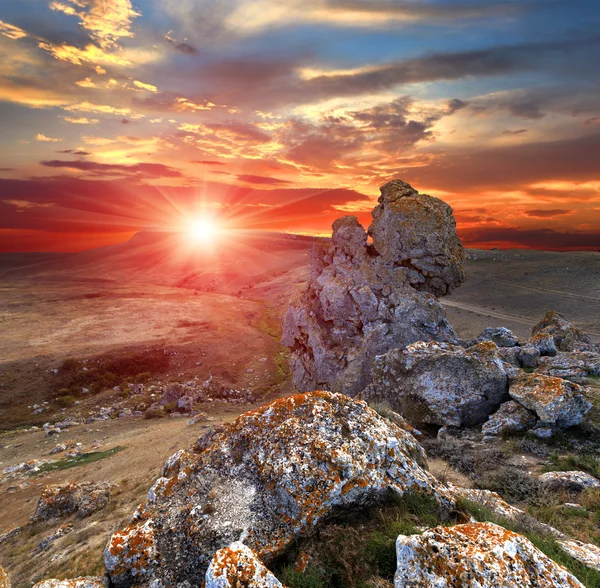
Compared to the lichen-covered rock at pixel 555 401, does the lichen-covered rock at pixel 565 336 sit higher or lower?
lower

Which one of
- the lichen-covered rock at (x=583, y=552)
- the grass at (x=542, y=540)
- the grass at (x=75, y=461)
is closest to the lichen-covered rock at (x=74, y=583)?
the grass at (x=542, y=540)

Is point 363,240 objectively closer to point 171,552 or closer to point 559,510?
point 559,510

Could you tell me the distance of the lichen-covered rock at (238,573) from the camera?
4.64 meters

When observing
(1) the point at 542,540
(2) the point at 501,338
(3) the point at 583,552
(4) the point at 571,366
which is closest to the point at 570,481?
(3) the point at 583,552

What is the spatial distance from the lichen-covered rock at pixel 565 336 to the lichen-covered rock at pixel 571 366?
5.80 metres

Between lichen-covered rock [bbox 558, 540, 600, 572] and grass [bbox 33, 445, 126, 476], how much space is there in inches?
868

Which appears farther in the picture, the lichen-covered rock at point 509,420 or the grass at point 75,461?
the grass at point 75,461

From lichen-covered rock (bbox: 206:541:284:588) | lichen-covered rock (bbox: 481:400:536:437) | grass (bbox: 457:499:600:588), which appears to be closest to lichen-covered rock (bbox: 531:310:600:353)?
lichen-covered rock (bbox: 481:400:536:437)

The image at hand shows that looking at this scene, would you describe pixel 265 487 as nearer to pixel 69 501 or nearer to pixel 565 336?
pixel 69 501

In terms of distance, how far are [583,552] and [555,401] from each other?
8445 millimetres

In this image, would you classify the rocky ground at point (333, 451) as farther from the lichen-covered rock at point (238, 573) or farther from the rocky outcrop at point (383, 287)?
the rocky outcrop at point (383, 287)

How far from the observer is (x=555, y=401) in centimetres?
1298

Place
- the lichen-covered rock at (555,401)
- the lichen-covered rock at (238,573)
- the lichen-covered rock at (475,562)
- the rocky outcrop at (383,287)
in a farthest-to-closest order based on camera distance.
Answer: the rocky outcrop at (383,287) < the lichen-covered rock at (555,401) < the lichen-covered rock at (238,573) < the lichen-covered rock at (475,562)

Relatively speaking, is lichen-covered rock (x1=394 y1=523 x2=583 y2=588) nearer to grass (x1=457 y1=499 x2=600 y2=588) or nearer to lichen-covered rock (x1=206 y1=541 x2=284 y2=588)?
grass (x1=457 y1=499 x2=600 y2=588)
